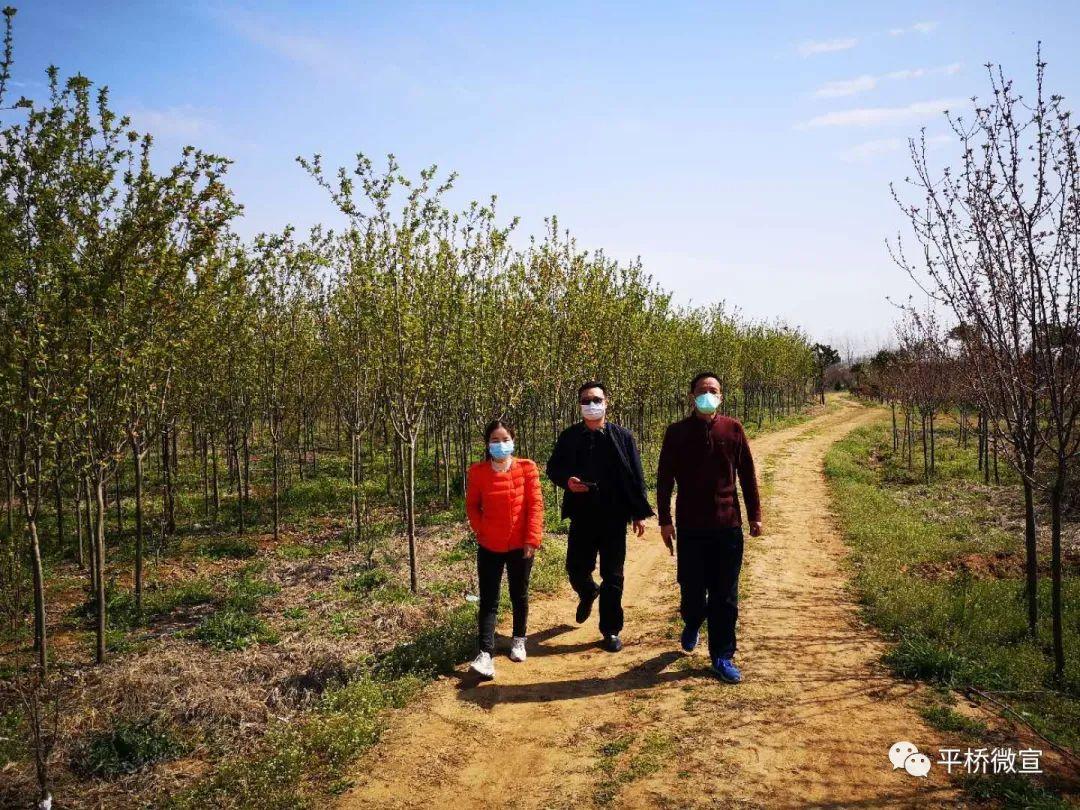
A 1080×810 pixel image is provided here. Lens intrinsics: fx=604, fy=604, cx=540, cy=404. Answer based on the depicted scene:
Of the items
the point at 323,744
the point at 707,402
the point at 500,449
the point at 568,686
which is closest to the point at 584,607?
the point at 568,686

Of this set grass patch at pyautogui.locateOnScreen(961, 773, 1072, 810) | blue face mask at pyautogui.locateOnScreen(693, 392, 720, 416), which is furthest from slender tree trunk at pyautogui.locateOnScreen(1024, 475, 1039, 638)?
blue face mask at pyautogui.locateOnScreen(693, 392, 720, 416)

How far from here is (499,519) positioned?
618cm

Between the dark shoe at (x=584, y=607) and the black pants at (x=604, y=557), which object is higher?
the black pants at (x=604, y=557)

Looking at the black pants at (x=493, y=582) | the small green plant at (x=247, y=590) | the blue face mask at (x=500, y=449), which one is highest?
the blue face mask at (x=500, y=449)

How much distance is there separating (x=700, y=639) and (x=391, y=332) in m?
6.17

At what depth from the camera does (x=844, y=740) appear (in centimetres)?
471

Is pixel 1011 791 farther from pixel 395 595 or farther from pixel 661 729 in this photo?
pixel 395 595

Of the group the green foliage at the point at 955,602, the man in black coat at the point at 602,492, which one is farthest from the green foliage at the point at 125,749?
the green foliage at the point at 955,602

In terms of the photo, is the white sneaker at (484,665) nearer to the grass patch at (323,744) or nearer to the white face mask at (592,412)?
the grass patch at (323,744)

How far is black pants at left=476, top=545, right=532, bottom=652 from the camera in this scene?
6.14m

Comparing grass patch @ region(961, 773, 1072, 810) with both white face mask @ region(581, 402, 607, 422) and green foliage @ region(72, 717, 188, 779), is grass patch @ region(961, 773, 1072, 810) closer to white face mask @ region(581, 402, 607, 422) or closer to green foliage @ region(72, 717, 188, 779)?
white face mask @ region(581, 402, 607, 422)

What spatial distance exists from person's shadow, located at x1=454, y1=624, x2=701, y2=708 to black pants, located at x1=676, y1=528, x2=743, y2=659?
1.58 feet

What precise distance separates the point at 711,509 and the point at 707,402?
1.03m

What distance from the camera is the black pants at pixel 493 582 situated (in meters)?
6.14
